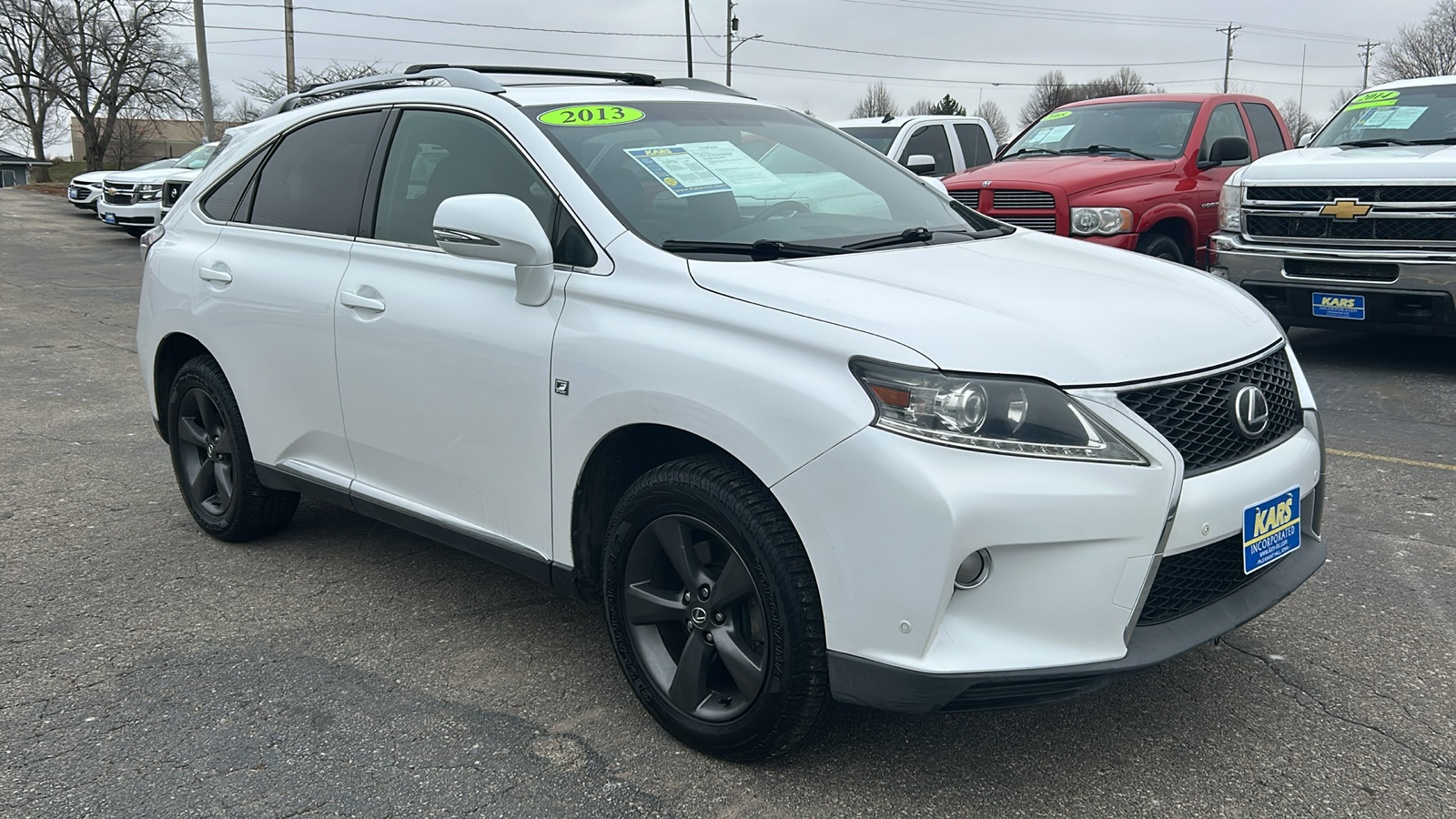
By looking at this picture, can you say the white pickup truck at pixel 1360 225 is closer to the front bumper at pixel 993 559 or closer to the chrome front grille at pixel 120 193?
the front bumper at pixel 993 559

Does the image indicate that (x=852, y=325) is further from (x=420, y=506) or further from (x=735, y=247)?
(x=420, y=506)

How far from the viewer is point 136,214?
1945 centimetres

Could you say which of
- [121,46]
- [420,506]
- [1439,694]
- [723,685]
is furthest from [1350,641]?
[121,46]

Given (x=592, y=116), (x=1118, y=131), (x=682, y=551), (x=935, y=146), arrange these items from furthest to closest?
(x=935, y=146)
(x=1118, y=131)
(x=592, y=116)
(x=682, y=551)

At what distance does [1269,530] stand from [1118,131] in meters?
7.52

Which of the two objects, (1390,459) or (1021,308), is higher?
(1021,308)

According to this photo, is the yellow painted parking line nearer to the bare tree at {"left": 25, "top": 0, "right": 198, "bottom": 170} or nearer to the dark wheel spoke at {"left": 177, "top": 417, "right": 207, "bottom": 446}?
the dark wheel spoke at {"left": 177, "top": 417, "right": 207, "bottom": 446}

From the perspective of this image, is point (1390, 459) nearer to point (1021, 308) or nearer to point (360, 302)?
point (1021, 308)

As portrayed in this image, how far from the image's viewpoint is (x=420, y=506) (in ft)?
11.9

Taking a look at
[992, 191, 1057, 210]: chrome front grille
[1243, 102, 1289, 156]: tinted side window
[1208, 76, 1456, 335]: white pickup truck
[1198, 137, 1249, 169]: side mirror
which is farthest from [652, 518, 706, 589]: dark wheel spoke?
[1243, 102, 1289, 156]: tinted side window

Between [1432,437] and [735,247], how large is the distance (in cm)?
466

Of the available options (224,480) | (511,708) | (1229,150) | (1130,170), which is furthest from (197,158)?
(511,708)

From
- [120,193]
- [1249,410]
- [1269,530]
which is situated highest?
[1249,410]

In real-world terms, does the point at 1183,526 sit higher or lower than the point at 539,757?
higher
